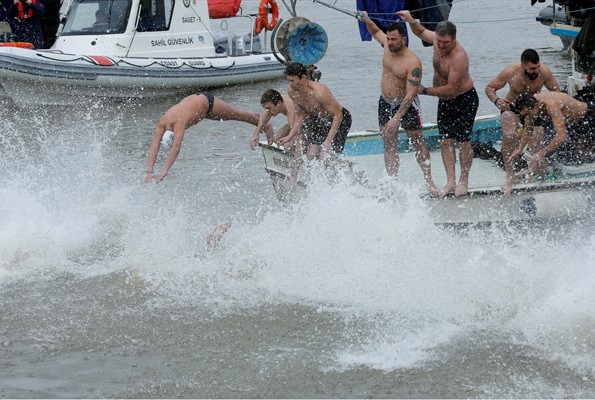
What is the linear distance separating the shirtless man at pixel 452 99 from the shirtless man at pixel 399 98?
0.16 meters

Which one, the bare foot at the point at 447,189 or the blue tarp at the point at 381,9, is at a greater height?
the blue tarp at the point at 381,9

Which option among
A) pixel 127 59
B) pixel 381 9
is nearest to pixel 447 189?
pixel 381 9

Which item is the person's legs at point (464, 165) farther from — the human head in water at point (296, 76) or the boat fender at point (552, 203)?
the human head in water at point (296, 76)

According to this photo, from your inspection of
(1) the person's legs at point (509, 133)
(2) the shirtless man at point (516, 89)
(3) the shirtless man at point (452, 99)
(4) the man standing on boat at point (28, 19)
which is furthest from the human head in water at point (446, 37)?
(4) the man standing on boat at point (28, 19)

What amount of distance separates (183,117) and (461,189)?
293 cm

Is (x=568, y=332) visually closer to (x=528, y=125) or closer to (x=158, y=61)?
(x=528, y=125)

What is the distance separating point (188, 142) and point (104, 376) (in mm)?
8737

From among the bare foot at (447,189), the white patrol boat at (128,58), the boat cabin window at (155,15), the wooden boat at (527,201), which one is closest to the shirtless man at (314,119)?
the wooden boat at (527,201)

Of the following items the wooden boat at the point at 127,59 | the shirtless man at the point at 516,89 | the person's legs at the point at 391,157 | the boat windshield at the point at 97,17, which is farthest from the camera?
the boat windshield at the point at 97,17

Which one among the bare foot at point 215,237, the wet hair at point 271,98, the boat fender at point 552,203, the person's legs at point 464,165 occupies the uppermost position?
the wet hair at point 271,98

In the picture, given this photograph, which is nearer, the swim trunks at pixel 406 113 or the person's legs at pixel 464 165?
the person's legs at pixel 464 165

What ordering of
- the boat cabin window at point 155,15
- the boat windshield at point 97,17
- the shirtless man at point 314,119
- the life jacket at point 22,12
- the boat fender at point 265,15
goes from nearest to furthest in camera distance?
1. the shirtless man at point 314,119
2. the boat windshield at point 97,17
3. the boat cabin window at point 155,15
4. the life jacket at point 22,12
5. the boat fender at point 265,15

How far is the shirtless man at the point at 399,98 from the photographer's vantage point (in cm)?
907

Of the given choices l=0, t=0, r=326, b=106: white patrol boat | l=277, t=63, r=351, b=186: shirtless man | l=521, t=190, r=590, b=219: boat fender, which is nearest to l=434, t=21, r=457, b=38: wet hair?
l=277, t=63, r=351, b=186: shirtless man
